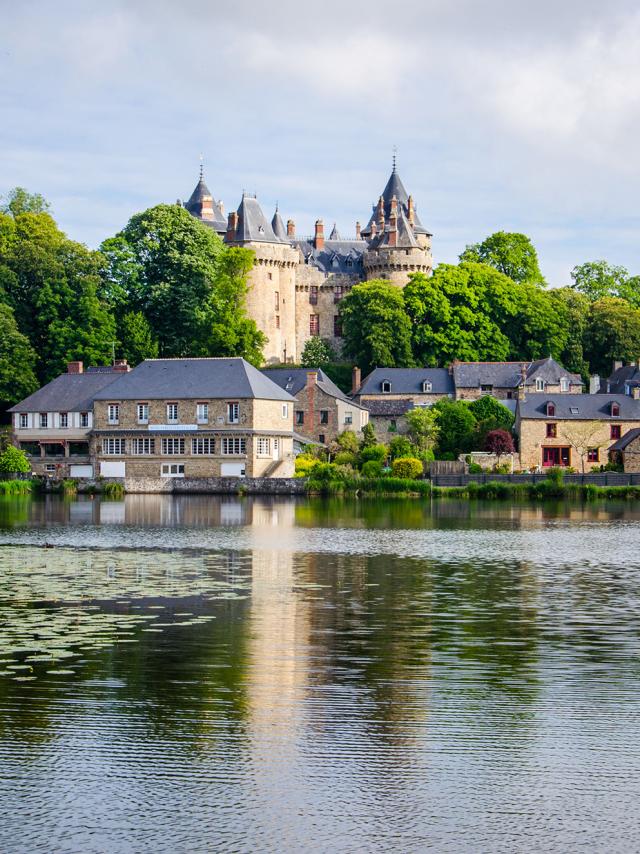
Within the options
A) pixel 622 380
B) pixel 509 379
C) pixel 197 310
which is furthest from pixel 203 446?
pixel 622 380

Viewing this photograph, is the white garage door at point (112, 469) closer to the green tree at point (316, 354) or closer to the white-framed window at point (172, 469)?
the white-framed window at point (172, 469)

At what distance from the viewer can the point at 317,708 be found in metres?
13.9

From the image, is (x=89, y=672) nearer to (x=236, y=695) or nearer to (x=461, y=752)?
(x=236, y=695)

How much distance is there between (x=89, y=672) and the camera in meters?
15.6

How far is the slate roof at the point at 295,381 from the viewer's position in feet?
252

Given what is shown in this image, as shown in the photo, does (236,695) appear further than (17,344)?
No

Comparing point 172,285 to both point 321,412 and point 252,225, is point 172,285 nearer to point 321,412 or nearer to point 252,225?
point 321,412

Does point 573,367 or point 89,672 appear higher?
point 573,367

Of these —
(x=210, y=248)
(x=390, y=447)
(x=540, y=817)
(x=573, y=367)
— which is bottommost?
(x=540, y=817)

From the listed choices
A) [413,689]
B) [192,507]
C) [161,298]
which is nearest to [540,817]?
[413,689]

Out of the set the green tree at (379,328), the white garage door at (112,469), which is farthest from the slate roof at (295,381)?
the white garage door at (112,469)

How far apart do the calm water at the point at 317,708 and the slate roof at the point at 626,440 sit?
40.0 meters

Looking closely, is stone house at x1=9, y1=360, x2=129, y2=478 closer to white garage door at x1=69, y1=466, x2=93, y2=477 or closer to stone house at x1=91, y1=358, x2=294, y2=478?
white garage door at x1=69, y1=466, x2=93, y2=477

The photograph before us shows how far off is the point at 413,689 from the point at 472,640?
378cm
